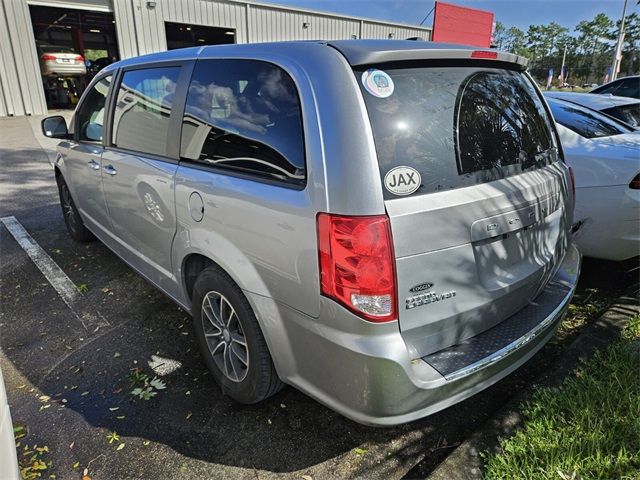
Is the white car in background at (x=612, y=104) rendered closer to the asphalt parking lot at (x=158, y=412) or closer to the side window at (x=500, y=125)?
the asphalt parking lot at (x=158, y=412)

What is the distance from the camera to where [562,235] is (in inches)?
97.6

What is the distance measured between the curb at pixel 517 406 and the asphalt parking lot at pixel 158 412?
0.46 ft

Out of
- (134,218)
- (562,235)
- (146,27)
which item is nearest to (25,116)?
(146,27)

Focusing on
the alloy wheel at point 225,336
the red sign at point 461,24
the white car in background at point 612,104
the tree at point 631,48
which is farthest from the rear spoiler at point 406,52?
the tree at point 631,48

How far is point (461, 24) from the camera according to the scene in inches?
1065

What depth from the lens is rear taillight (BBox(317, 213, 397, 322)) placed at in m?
1.65

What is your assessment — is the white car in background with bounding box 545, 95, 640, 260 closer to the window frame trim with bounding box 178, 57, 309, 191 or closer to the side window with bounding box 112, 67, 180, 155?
the window frame trim with bounding box 178, 57, 309, 191

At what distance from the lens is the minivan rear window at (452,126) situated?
1.75 m

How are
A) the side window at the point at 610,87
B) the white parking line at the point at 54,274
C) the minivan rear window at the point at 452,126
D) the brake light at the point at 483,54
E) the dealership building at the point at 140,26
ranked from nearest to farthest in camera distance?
the minivan rear window at the point at 452,126, the brake light at the point at 483,54, the white parking line at the point at 54,274, the side window at the point at 610,87, the dealership building at the point at 140,26

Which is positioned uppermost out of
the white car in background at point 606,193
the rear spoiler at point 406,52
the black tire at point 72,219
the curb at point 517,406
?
the rear spoiler at point 406,52

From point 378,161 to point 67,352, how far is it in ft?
8.41

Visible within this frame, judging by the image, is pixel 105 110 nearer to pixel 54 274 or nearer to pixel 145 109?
pixel 145 109

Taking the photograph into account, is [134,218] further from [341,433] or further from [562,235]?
[562,235]

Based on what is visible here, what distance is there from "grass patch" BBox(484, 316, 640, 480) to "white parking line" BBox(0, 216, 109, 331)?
2864mm
